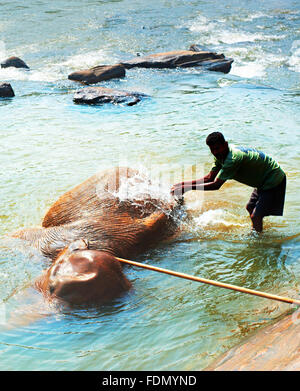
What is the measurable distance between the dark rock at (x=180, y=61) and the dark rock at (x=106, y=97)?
146 inches

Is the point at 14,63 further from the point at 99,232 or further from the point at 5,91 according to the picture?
the point at 99,232

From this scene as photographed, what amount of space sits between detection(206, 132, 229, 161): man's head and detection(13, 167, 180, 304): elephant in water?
2.97 feet

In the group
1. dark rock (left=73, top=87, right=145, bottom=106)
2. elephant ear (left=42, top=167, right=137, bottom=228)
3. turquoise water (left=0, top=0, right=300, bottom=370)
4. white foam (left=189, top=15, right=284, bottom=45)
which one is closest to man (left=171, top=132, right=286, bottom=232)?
turquoise water (left=0, top=0, right=300, bottom=370)

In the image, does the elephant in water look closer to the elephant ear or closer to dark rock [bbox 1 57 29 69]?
the elephant ear

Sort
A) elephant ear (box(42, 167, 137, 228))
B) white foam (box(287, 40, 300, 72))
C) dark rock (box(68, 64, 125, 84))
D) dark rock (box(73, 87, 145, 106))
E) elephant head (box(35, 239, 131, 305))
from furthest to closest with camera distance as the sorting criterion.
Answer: white foam (box(287, 40, 300, 72))
dark rock (box(68, 64, 125, 84))
dark rock (box(73, 87, 145, 106))
elephant ear (box(42, 167, 137, 228))
elephant head (box(35, 239, 131, 305))

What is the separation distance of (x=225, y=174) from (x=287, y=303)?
1671 millimetres

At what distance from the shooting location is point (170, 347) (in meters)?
3.80

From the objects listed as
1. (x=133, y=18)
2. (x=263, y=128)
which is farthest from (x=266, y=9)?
(x=263, y=128)

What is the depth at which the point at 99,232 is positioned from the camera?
16.8 feet

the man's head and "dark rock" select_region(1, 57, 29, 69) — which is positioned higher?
"dark rock" select_region(1, 57, 29, 69)

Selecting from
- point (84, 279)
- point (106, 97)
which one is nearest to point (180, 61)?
point (106, 97)

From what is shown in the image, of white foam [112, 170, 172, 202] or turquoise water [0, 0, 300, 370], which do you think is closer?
turquoise water [0, 0, 300, 370]

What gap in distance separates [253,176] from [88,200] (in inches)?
76.1

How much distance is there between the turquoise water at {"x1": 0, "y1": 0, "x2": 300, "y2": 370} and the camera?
3.95 meters
